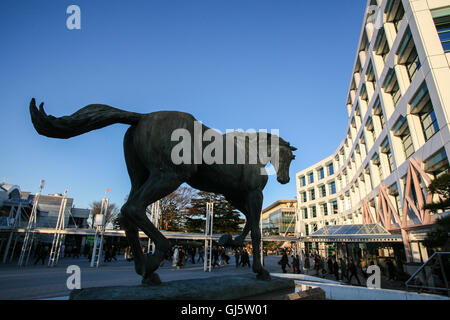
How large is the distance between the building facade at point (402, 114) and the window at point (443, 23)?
4cm

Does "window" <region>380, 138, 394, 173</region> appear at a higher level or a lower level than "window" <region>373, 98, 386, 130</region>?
lower

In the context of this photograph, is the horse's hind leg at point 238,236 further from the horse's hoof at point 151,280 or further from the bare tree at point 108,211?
the bare tree at point 108,211

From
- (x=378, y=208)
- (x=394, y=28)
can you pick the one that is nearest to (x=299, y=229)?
(x=378, y=208)

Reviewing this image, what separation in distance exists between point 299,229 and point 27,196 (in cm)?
4365

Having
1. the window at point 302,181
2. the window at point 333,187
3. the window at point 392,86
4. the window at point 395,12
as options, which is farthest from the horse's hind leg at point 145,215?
the window at point 302,181

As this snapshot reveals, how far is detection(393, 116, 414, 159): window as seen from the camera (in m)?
17.1

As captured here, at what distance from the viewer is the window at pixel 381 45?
20094 millimetres

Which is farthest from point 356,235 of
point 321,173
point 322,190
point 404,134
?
point 321,173

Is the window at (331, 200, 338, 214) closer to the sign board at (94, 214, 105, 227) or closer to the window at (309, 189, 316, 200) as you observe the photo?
the window at (309, 189, 316, 200)

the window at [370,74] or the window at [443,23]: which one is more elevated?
the window at [370,74]

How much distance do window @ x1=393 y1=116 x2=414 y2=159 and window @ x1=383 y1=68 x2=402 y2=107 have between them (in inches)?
99.6

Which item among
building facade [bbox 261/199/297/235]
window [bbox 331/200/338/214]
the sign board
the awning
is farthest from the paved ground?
building facade [bbox 261/199/297/235]

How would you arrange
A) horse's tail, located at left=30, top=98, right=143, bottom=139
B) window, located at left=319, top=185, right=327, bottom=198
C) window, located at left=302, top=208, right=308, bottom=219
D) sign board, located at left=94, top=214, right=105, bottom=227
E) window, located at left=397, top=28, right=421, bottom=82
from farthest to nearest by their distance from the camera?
window, located at left=302, top=208, right=308, bottom=219 → window, located at left=319, top=185, right=327, bottom=198 → sign board, located at left=94, top=214, right=105, bottom=227 → window, located at left=397, top=28, right=421, bottom=82 → horse's tail, located at left=30, top=98, right=143, bottom=139

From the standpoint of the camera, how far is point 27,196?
130 ft
